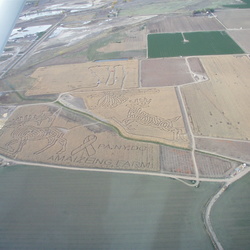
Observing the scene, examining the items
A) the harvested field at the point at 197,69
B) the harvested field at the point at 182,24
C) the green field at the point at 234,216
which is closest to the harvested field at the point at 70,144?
the green field at the point at 234,216

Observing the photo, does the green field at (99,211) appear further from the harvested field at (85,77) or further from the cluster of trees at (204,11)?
the cluster of trees at (204,11)

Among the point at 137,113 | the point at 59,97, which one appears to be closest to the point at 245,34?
the point at 137,113

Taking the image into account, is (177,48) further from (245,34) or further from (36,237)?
(36,237)

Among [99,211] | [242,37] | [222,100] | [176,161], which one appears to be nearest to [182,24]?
[242,37]

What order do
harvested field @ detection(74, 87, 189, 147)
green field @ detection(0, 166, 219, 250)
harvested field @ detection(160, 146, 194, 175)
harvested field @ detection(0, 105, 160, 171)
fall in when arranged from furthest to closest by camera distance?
1. harvested field @ detection(74, 87, 189, 147)
2. harvested field @ detection(0, 105, 160, 171)
3. harvested field @ detection(160, 146, 194, 175)
4. green field @ detection(0, 166, 219, 250)

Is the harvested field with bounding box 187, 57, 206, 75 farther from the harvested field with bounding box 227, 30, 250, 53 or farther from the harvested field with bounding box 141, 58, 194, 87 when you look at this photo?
the harvested field with bounding box 227, 30, 250, 53

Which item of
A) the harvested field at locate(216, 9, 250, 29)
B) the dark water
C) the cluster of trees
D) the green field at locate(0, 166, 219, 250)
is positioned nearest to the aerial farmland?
the green field at locate(0, 166, 219, 250)
